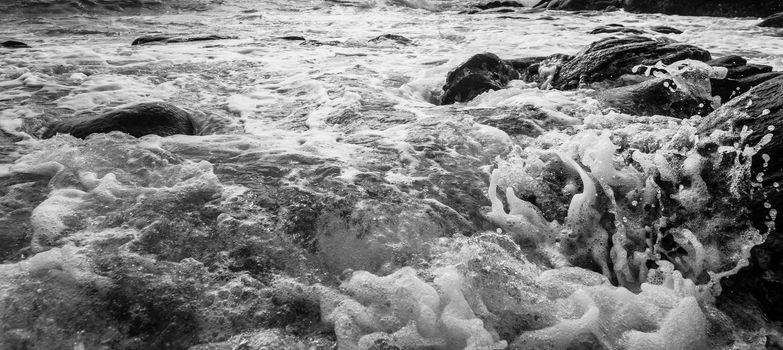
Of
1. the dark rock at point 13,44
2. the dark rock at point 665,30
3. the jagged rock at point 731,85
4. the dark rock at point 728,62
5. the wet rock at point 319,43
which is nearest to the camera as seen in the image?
the jagged rock at point 731,85

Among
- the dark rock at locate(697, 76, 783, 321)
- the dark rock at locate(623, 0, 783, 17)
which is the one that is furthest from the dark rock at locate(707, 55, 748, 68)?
the dark rock at locate(623, 0, 783, 17)

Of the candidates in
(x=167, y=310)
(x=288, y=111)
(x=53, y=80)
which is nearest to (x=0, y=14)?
(x=53, y=80)

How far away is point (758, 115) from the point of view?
3.09m

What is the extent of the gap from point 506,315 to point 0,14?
1712 centimetres

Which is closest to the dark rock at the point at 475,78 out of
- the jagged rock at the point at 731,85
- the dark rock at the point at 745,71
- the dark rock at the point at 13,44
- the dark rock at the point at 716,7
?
the jagged rock at the point at 731,85

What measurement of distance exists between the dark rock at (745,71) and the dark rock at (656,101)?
3.51 feet

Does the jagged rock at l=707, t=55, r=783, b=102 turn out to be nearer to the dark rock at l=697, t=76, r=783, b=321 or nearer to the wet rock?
the dark rock at l=697, t=76, r=783, b=321

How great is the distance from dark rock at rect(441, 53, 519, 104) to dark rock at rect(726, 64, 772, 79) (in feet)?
8.46

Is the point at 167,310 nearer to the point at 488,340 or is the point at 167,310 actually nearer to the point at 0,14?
the point at 488,340

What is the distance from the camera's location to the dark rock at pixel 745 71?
599 cm

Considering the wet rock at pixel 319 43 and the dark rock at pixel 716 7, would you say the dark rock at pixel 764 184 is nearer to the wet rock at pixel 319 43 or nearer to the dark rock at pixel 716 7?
the wet rock at pixel 319 43

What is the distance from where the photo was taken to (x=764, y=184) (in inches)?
108

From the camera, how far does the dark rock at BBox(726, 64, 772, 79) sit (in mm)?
5992

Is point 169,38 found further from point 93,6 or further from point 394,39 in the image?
point 93,6
